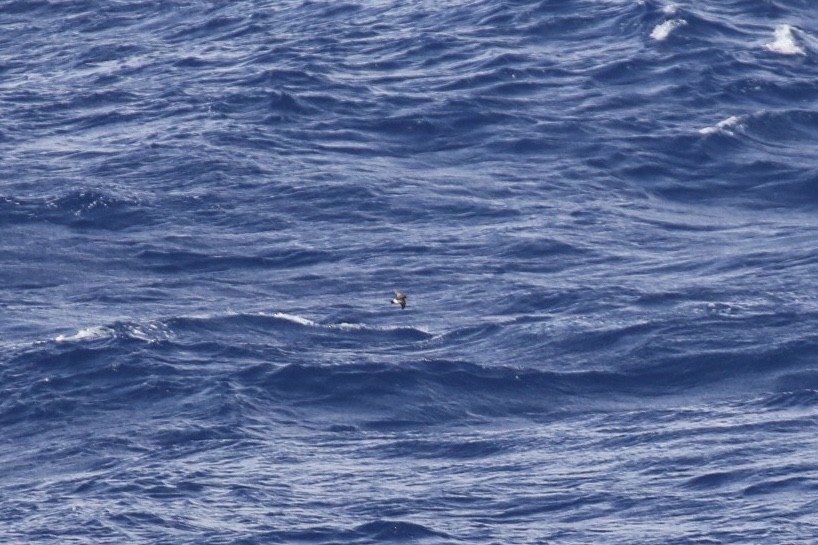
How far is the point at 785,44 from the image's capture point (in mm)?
113875

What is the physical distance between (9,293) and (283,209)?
1433cm

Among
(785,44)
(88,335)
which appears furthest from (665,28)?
(88,335)

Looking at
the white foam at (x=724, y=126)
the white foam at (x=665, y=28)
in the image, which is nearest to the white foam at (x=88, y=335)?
the white foam at (x=724, y=126)

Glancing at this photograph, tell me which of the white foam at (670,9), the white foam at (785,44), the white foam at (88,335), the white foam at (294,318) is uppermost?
the white foam at (670,9)

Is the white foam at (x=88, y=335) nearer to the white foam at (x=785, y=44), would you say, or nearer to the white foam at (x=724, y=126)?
the white foam at (x=724, y=126)

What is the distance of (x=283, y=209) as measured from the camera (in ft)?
323

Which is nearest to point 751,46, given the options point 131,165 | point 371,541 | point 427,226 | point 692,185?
point 692,185

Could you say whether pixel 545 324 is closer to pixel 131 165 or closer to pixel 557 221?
pixel 557 221

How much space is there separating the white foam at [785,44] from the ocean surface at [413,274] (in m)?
0.21

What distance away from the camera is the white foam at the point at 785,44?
113000mm

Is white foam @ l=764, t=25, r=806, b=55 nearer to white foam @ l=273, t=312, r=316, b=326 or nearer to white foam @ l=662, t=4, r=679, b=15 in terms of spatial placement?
white foam @ l=662, t=4, r=679, b=15

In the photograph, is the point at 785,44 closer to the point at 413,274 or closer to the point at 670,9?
the point at 670,9

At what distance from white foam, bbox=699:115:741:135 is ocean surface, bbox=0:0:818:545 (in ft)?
0.62

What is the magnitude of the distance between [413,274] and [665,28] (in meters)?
31.2
